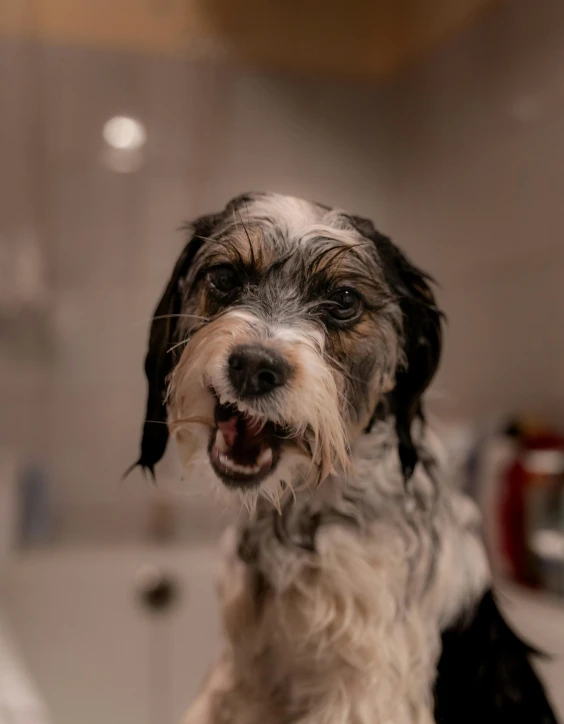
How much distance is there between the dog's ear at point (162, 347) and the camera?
0.40m

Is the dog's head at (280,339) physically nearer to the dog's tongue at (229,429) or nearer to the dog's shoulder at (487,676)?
the dog's tongue at (229,429)

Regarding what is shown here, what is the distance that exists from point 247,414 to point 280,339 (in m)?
0.04

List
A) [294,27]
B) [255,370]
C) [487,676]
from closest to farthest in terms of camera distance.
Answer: [255,370], [487,676], [294,27]

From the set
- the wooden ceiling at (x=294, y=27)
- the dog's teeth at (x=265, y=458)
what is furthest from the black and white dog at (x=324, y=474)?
the wooden ceiling at (x=294, y=27)

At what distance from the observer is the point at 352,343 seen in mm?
434

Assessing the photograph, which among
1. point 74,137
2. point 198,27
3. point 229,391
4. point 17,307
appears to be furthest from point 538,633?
point 17,307

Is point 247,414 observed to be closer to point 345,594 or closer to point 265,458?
point 265,458

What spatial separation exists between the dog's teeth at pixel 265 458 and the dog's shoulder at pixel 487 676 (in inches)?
7.1

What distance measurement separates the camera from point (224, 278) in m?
0.40

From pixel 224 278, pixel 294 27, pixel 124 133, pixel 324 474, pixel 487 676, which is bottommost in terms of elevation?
pixel 487 676

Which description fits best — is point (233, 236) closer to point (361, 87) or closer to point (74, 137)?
point (361, 87)

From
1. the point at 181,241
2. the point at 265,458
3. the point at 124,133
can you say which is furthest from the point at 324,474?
the point at 124,133

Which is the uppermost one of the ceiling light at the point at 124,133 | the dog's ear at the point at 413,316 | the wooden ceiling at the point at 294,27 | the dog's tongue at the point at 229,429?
the wooden ceiling at the point at 294,27

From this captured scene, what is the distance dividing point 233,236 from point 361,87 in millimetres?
269
